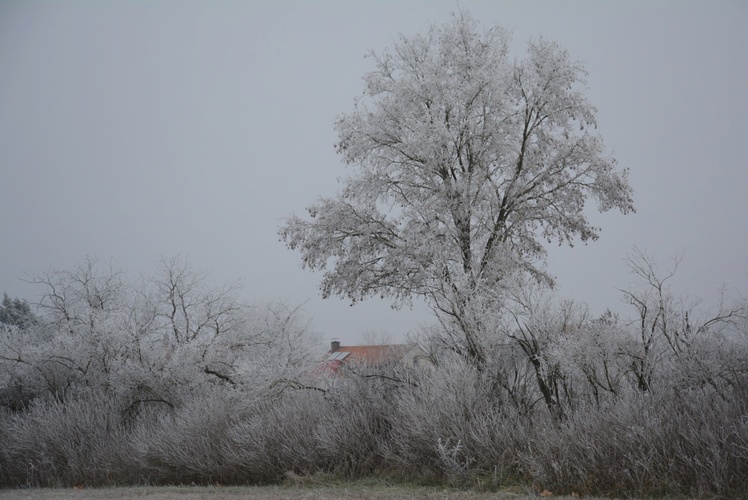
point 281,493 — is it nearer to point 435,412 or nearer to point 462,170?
point 435,412

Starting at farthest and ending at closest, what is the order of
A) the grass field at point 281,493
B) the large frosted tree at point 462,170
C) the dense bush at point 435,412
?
the large frosted tree at point 462,170
the grass field at point 281,493
the dense bush at point 435,412

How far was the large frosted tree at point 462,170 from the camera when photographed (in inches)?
631

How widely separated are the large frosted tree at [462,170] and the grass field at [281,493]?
7.72 metres

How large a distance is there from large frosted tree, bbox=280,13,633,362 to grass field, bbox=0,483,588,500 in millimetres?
7718

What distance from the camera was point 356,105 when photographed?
699 inches

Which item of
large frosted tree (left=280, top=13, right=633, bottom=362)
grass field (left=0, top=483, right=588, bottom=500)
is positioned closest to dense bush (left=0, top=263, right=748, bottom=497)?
grass field (left=0, top=483, right=588, bottom=500)

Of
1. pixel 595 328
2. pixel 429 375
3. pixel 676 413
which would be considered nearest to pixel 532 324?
pixel 595 328

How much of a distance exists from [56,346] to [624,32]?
5759 centimetres

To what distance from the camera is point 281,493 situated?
8.98 meters

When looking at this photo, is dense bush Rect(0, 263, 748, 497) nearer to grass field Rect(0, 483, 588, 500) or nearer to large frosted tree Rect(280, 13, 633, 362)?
grass field Rect(0, 483, 588, 500)

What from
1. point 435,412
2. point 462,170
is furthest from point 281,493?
point 462,170

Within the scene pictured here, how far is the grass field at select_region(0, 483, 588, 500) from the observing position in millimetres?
7789

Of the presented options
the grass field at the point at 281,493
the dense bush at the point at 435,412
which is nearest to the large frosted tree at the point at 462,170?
the dense bush at the point at 435,412

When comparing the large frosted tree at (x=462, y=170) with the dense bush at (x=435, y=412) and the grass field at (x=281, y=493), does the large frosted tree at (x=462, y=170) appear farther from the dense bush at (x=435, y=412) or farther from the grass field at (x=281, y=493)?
the grass field at (x=281, y=493)
